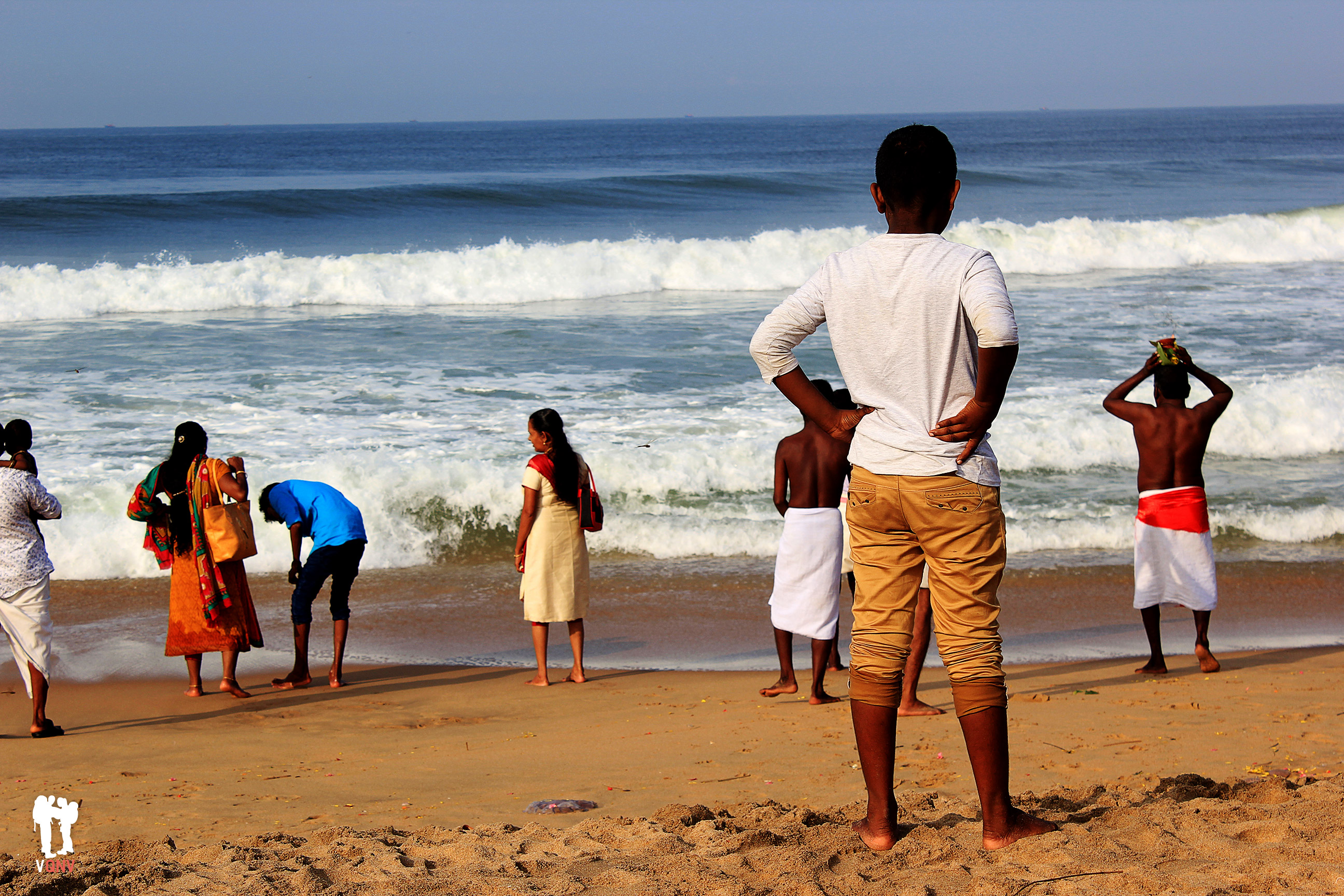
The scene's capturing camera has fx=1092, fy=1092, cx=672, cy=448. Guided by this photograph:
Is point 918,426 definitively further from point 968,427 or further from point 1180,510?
point 1180,510

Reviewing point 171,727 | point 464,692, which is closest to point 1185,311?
point 464,692

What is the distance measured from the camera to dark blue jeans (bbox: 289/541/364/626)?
632 centimetres

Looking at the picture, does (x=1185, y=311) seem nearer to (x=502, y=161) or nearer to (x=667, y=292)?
(x=667, y=292)

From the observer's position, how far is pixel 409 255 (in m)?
21.6

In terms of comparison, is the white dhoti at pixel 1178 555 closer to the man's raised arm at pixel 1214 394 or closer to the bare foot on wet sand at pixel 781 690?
the man's raised arm at pixel 1214 394

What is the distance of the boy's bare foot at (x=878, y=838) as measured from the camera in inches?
118

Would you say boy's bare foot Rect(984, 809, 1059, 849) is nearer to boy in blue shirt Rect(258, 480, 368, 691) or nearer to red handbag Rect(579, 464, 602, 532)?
red handbag Rect(579, 464, 602, 532)

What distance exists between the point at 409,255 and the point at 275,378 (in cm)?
854

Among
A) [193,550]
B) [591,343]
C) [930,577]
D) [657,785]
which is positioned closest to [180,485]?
[193,550]

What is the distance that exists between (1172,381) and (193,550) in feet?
17.9

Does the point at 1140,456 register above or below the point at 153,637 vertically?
above

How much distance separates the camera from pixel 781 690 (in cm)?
575

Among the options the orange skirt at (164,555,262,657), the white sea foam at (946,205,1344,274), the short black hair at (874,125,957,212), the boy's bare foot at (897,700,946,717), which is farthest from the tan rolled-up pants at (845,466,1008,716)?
the white sea foam at (946,205,1344,274)

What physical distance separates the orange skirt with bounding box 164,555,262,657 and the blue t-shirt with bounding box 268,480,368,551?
44 centimetres
